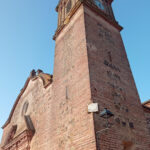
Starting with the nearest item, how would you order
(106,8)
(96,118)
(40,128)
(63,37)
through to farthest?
(96,118) < (40,128) < (63,37) < (106,8)

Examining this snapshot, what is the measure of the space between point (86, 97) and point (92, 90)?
0.36 meters

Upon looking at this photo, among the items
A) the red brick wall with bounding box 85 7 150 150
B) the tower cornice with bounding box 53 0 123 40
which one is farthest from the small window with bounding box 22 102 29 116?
the red brick wall with bounding box 85 7 150 150

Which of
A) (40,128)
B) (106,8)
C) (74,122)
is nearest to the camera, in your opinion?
(74,122)

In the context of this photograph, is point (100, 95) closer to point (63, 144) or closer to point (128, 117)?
point (128, 117)

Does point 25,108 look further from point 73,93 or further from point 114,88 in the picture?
point 114,88

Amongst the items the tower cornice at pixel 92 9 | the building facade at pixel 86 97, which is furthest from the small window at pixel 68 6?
the building facade at pixel 86 97

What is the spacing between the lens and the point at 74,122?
6168 mm

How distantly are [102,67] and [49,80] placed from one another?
3976 millimetres

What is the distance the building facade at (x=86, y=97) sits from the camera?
18.6 feet

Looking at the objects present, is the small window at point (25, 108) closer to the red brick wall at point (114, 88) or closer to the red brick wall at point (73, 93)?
the red brick wall at point (73, 93)

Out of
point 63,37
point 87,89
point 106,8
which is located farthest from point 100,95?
point 106,8

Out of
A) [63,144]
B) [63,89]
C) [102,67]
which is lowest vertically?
[63,144]

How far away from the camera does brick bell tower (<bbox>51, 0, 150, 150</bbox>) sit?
18.2 ft

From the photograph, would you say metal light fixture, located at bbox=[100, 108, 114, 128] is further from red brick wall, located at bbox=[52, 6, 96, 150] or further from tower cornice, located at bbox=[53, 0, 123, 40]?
tower cornice, located at bbox=[53, 0, 123, 40]
